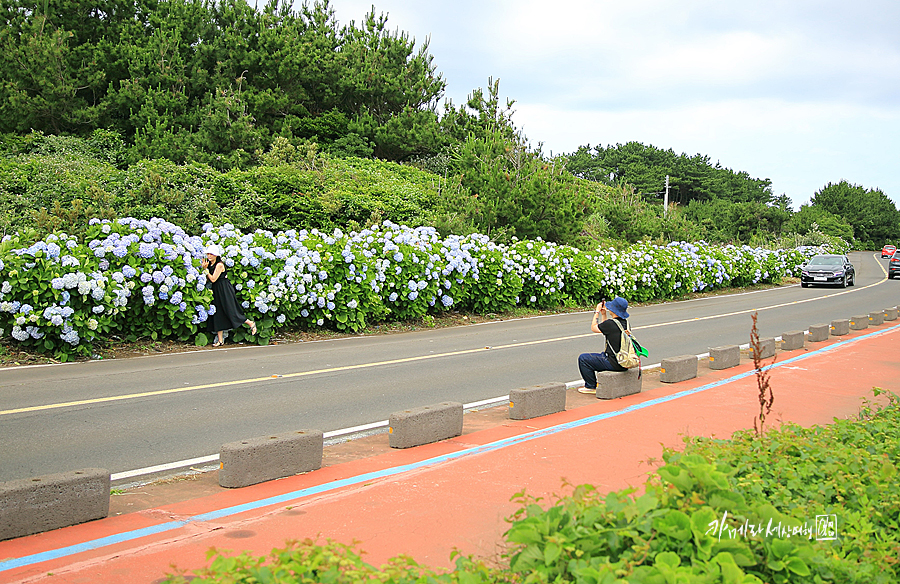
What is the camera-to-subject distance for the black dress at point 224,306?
1230cm

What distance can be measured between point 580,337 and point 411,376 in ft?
20.1

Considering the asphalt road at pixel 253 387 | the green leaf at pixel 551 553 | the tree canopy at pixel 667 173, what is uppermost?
the tree canopy at pixel 667 173

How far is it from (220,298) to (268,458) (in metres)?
7.43

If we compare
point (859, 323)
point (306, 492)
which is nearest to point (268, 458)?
point (306, 492)

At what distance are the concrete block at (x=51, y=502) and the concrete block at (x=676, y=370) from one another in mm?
7775

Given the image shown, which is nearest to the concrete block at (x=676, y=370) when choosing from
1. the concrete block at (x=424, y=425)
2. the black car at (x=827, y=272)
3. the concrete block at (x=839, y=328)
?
the concrete block at (x=424, y=425)


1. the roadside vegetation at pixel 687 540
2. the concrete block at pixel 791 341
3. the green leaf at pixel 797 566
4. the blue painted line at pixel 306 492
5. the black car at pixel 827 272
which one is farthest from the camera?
the black car at pixel 827 272

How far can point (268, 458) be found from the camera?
5477 millimetres

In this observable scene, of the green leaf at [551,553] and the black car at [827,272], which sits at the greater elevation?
the black car at [827,272]

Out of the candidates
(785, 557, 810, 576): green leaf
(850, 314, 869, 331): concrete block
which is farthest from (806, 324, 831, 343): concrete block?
(785, 557, 810, 576): green leaf

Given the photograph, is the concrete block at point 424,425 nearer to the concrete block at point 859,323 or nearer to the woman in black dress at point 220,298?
the woman in black dress at point 220,298

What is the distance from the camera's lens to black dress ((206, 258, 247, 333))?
12.3 m

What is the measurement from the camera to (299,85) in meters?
33.9

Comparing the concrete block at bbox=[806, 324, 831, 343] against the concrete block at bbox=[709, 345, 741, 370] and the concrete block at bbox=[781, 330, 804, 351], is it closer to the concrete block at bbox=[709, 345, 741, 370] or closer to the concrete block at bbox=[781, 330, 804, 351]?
the concrete block at bbox=[781, 330, 804, 351]
